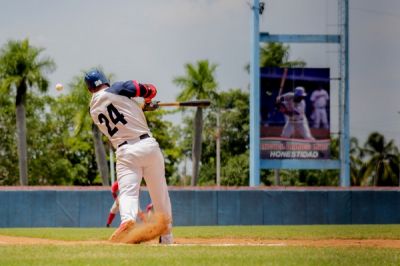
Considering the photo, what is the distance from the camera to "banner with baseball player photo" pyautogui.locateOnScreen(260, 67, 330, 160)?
3284 cm

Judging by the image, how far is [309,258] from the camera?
27.0ft

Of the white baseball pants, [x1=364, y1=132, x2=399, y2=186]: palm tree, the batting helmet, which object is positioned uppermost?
the batting helmet

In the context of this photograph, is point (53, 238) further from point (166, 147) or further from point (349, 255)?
point (166, 147)

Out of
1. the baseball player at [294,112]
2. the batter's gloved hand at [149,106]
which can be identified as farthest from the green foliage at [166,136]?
the batter's gloved hand at [149,106]

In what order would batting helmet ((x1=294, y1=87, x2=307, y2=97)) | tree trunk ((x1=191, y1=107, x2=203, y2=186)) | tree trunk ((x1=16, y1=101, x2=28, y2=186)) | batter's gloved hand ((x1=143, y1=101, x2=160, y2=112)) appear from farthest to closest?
tree trunk ((x1=191, y1=107, x2=203, y2=186)) < tree trunk ((x1=16, y1=101, x2=28, y2=186)) < batting helmet ((x1=294, y1=87, x2=307, y2=97)) < batter's gloved hand ((x1=143, y1=101, x2=160, y2=112))

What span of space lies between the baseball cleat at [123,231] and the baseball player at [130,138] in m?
0.22

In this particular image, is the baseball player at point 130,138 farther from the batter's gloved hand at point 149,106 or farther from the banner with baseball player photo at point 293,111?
the banner with baseball player photo at point 293,111

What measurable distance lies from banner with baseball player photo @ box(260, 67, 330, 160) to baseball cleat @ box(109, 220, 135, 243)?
22728mm

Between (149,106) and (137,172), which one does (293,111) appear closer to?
(149,106)

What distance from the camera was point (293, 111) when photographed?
109 feet

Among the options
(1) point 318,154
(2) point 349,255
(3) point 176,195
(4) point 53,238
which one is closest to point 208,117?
(1) point 318,154

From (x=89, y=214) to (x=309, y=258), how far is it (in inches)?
653

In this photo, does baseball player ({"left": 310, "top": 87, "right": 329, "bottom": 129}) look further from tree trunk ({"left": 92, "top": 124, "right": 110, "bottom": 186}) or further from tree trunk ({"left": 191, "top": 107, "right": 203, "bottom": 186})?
tree trunk ({"left": 92, "top": 124, "right": 110, "bottom": 186})

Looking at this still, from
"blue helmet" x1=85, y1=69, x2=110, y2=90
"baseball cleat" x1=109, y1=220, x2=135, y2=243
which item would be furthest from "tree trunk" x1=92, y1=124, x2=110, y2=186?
"baseball cleat" x1=109, y1=220, x2=135, y2=243
